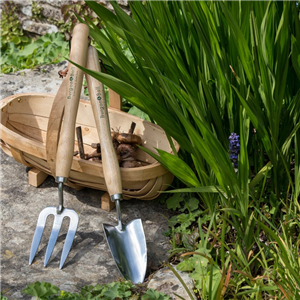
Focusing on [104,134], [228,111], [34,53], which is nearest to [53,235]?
[104,134]

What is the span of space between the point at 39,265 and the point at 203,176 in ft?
2.13

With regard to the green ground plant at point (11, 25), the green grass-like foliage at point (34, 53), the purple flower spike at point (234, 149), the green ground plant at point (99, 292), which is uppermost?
the green ground plant at point (11, 25)

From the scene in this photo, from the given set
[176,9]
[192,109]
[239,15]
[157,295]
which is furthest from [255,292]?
[176,9]

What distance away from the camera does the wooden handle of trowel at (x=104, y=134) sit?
1.66 m

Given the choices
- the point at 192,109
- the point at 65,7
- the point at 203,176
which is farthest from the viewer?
the point at 65,7

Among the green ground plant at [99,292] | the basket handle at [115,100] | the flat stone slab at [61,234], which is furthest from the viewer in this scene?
the basket handle at [115,100]

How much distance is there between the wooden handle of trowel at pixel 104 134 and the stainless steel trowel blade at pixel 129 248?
0.45ft

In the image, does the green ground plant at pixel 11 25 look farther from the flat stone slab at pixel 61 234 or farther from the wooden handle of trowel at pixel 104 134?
the wooden handle of trowel at pixel 104 134

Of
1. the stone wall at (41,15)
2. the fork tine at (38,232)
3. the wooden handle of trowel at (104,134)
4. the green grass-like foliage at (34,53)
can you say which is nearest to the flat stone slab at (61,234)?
the fork tine at (38,232)

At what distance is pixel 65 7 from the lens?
3.50m

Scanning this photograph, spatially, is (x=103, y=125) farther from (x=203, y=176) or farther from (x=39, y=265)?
(x=39, y=265)

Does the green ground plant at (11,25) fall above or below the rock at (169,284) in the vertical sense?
above

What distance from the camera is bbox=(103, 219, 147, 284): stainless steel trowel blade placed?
154cm

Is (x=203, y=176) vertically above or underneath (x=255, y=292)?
above
